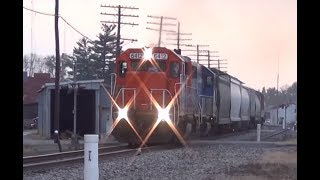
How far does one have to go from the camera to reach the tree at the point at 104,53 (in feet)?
269

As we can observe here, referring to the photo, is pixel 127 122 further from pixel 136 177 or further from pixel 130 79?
pixel 136 177

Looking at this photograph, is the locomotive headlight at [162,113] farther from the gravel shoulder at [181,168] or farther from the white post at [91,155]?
the white post at [91,155]

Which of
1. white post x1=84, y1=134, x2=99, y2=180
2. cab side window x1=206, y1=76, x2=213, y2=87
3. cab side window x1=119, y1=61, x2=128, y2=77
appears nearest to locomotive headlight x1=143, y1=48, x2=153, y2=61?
cab side window x1=119, y1=61, x2=128, y2=77

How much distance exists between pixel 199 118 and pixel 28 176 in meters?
13.5

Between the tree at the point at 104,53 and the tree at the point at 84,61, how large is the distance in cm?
94

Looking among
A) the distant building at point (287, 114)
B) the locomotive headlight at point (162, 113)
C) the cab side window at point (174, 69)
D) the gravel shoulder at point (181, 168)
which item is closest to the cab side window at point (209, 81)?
the cab side window at point (174, 69)

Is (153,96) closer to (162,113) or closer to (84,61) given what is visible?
(162,113)

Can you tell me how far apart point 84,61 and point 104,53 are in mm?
5178

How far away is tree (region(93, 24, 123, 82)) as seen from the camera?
82062 mm

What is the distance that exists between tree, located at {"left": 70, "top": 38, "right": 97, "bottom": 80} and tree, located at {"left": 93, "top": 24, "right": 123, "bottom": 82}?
0.94 meters

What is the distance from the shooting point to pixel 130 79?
20.4 metres

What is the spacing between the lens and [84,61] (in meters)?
86.9

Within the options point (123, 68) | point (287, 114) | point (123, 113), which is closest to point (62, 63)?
point (287, 114)
